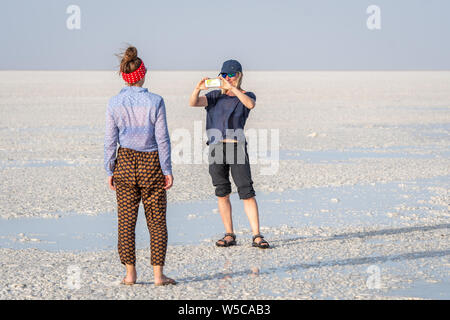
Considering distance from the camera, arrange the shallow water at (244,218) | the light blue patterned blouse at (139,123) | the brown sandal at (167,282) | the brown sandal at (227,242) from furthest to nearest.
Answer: the shallow water at (244,218) < the brown sandal at (227,242) < the brown sandal at (167,282) < the light blue patterned blouse at (139,123)

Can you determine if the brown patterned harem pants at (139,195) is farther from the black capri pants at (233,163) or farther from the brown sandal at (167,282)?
the black capri pants at (233,163)

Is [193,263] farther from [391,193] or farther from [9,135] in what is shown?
[9,135]

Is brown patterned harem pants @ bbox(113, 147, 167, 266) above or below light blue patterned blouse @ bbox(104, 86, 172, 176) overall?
below

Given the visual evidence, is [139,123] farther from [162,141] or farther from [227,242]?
[227,242]

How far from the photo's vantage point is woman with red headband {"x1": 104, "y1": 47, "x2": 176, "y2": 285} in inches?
209

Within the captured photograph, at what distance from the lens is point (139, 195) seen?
215 inches
